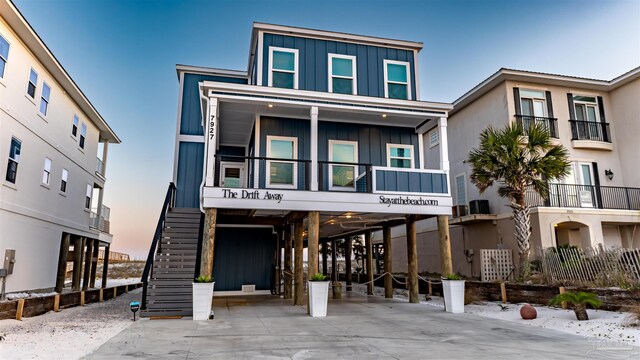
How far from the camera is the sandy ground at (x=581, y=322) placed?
723 cm

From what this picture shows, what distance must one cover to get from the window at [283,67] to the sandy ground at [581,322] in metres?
9.02

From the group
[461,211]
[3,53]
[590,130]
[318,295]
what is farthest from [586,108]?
[3,53]

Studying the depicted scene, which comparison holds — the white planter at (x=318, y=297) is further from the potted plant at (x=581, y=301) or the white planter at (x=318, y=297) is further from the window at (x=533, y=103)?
the window at (x=533, y=103)

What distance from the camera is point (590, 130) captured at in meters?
18.1

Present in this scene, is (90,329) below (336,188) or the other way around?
below

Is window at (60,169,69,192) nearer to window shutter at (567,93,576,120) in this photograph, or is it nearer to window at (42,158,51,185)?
window at (42,158,51,185)

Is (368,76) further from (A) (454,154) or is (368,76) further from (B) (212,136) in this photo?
(A) (454,154)

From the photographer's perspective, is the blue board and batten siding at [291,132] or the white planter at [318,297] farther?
the blue board and batten siding at [291,132]

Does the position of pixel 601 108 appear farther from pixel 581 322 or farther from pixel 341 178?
pixel 581 322

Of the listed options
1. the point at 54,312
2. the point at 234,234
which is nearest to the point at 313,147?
the point at 234,234

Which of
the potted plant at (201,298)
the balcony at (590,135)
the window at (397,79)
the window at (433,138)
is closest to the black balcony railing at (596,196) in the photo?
the balcony at (590,135)

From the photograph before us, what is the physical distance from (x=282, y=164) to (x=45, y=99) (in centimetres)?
961

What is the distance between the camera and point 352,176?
13.3 metres

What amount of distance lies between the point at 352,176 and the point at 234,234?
662 centimetres
